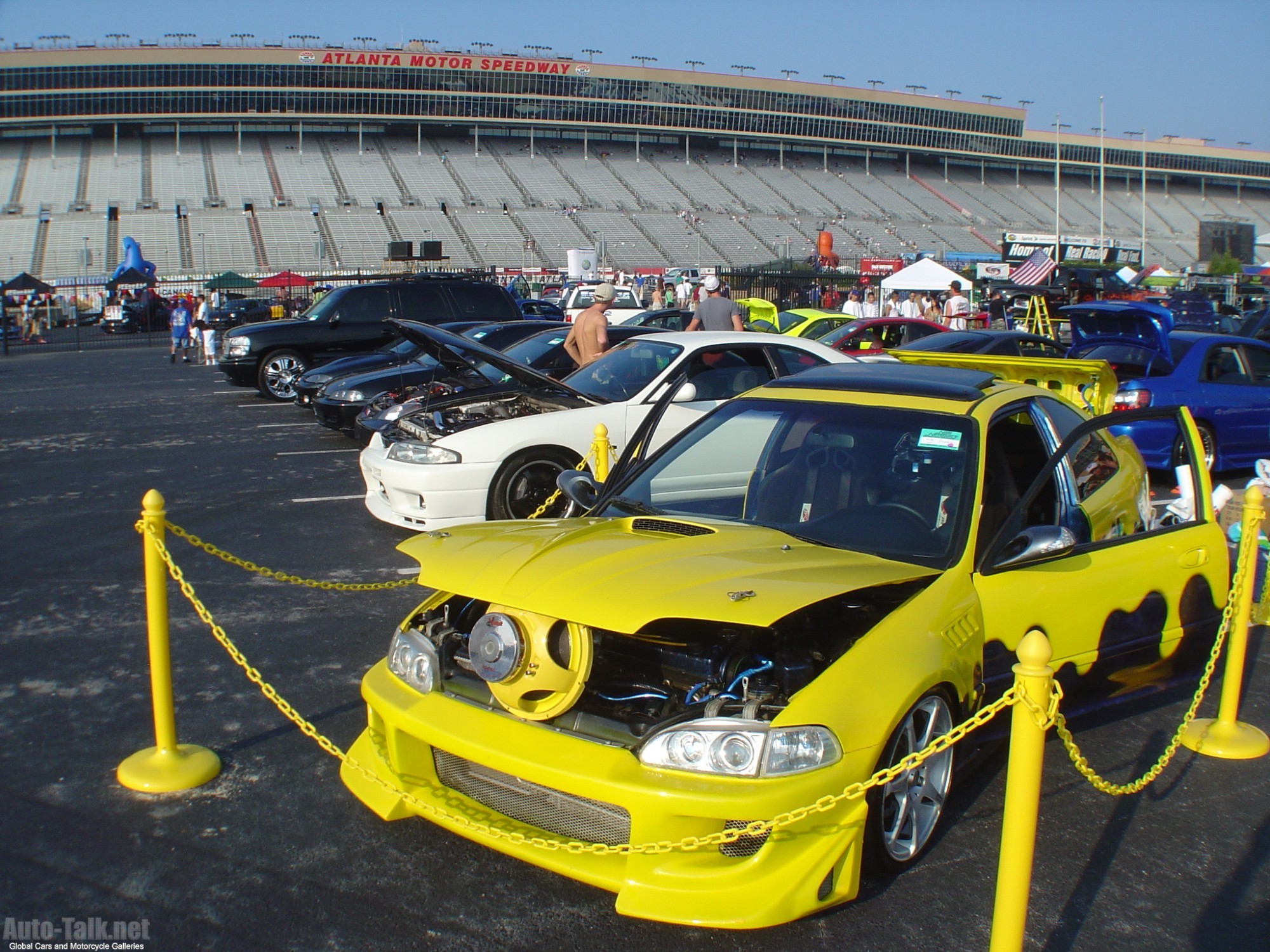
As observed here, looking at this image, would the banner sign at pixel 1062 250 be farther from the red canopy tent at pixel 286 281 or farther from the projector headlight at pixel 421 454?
the projector headlight at pixel 421 454

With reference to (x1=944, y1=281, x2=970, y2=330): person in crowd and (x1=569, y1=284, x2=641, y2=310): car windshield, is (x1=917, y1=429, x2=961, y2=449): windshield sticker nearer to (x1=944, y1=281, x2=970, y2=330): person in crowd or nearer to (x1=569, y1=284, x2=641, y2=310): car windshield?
(x1=944, y1=281, x2=970, y2=330): person in crowd

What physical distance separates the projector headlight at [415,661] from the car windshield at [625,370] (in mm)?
4567

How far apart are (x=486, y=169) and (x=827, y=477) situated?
63.7 metres

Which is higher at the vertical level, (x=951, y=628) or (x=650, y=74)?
(x=650, y=74)

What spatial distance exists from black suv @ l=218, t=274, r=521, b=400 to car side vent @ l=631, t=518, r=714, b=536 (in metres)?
13.1

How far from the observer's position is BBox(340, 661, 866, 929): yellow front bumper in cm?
272

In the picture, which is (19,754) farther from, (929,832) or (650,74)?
(650,74)

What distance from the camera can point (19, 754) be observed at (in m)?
4.14

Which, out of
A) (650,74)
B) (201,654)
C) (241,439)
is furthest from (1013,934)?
(650,74)

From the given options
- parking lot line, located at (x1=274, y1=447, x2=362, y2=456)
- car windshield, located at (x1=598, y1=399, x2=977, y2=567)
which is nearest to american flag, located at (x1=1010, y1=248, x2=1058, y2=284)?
parking lot line, located at (x1=274, y1=447, x2=362, y2=456)

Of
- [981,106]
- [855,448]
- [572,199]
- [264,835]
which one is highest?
[981,106]

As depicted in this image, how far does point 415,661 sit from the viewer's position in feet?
11.4

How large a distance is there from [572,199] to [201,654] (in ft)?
194

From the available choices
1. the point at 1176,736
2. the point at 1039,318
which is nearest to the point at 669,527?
the point at 1176,736
